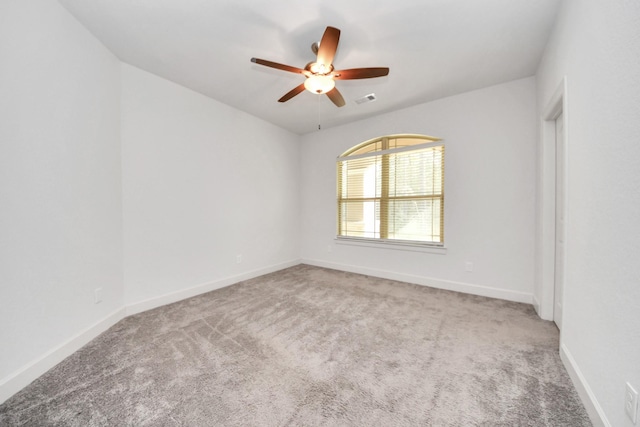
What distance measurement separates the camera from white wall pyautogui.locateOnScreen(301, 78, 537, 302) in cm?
288

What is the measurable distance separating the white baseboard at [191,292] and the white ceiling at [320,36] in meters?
2.64

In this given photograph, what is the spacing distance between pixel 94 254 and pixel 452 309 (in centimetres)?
371

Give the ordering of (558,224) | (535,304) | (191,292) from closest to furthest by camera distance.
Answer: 1. (558,224)
2. (535,304)
3. (191,292)

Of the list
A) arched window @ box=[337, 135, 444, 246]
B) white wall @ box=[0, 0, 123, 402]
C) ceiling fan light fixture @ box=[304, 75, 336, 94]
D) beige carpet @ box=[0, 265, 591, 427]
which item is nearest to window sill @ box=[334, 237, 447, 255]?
→ arched window @ box=[337, 135, 444, 246]

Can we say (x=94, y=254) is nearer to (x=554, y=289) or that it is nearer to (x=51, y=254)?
(x=51, y=254)

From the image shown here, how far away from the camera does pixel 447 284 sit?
3387mm

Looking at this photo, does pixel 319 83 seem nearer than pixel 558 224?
Yes

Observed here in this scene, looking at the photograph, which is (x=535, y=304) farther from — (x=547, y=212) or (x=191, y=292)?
(x=191, y=292)

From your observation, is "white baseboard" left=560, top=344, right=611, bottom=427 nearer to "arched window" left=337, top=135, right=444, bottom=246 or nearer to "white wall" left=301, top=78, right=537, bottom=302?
"white wall" left=301, top=78, right=537, bottom=302

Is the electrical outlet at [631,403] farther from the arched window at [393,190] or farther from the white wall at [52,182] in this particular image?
the white wall at [52,182]

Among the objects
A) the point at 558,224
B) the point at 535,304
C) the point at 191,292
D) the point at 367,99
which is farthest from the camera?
the point at 367,99

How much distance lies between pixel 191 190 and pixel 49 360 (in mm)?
2005

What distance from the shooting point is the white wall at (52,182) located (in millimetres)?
1509

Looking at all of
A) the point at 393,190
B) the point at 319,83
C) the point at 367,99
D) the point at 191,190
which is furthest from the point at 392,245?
the point at 191,190
